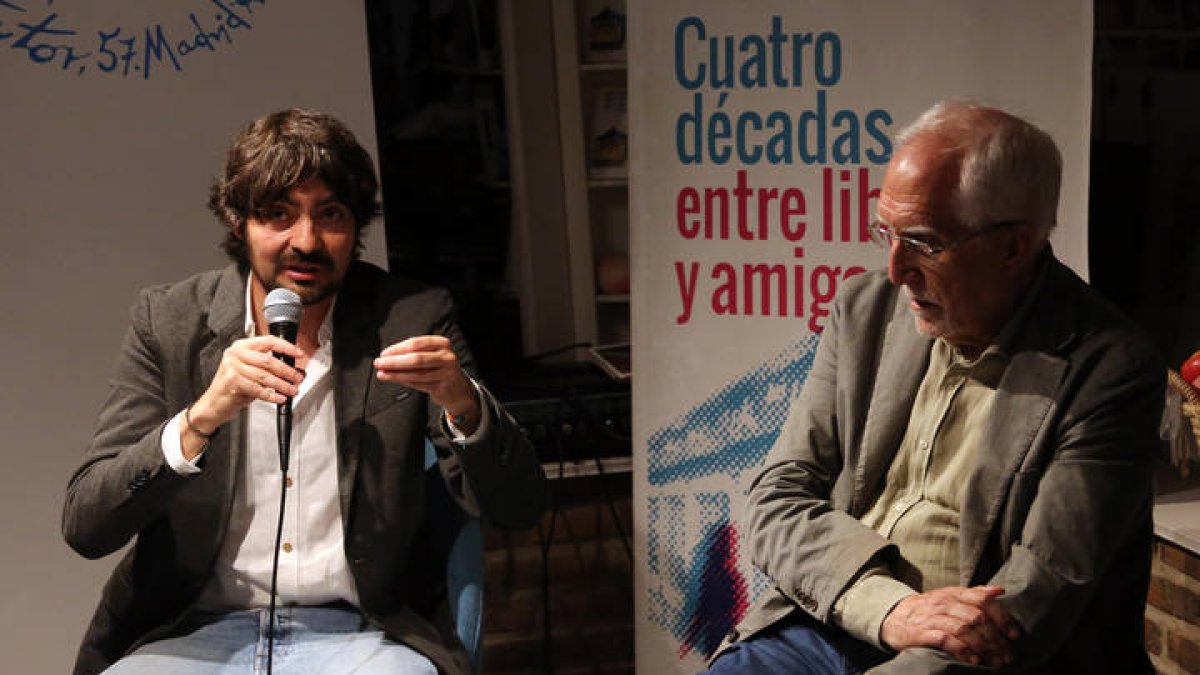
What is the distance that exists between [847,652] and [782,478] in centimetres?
30

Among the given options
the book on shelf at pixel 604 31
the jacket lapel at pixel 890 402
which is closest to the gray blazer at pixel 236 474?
the jacket lapel at pixel 890 402

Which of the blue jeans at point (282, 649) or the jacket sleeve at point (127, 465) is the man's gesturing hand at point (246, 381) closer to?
the jacket sleeve at point (127, 465)

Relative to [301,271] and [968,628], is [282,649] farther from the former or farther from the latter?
[968,628]

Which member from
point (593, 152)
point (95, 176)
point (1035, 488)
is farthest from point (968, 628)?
point (593, 152)

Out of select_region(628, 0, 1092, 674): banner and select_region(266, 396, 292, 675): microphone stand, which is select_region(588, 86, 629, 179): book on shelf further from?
select_region(266, 396, 292, 675): microphone stand

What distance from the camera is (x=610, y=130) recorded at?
3.62m

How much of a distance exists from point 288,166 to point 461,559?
2.45 feet

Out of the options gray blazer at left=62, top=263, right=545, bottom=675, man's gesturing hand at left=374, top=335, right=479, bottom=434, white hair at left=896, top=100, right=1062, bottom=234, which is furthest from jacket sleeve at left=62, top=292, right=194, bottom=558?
white hair at left=896, top=100, right=1062, bottom=234

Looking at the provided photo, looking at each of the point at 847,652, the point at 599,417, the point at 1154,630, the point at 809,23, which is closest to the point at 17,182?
the point at 599,417

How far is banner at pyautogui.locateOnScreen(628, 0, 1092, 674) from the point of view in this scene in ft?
8.73

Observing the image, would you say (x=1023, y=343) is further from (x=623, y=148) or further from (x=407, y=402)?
(x=623, y=148)

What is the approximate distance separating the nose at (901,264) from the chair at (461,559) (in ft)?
2.83

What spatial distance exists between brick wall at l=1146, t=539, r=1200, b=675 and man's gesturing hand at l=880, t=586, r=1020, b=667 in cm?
114

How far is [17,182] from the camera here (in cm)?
276
